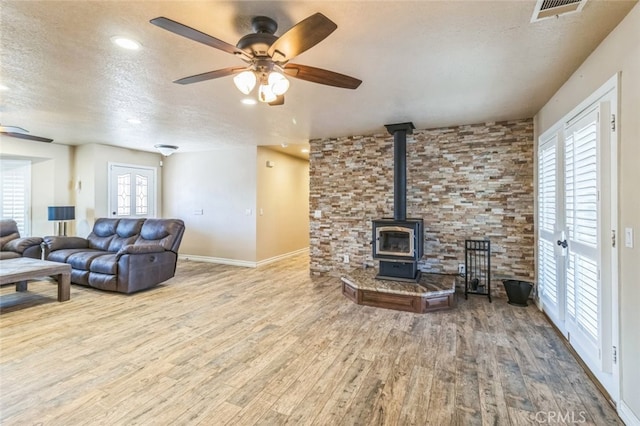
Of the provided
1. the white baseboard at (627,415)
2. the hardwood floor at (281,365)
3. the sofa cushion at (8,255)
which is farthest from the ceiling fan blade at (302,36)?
the sofa cushion at (8,255)

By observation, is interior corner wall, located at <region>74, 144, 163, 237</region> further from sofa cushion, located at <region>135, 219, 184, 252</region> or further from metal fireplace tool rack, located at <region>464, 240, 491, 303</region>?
metal fireplace tool rack, located at <region>464, 240, 491, 303</region>

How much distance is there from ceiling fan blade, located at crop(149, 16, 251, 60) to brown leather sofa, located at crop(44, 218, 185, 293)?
3.58 m

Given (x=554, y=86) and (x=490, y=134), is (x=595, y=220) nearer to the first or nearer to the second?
(x=554, y=86)

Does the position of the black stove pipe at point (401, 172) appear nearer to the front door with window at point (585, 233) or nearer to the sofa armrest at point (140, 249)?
the front door with window at point (585, 233)

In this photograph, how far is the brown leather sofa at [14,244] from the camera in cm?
475

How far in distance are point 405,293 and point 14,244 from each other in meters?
6.05

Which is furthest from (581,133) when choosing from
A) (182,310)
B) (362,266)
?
(182,310)

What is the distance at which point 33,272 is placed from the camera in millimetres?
A: 3602

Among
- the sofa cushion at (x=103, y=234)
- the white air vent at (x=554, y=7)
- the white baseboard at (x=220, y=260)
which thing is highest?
the white air vent at (x=554, y=7)

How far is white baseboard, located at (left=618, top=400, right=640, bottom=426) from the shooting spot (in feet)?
5.57

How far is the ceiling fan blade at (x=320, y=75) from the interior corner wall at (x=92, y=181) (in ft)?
19.1

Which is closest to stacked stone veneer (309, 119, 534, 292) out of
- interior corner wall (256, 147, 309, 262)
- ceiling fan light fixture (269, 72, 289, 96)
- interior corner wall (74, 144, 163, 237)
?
interior corner wall (256, 147, 309, 262)

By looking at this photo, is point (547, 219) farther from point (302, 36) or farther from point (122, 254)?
point (122, 254)

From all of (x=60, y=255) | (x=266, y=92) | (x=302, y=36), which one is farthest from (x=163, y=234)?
(x=302, y=36)
